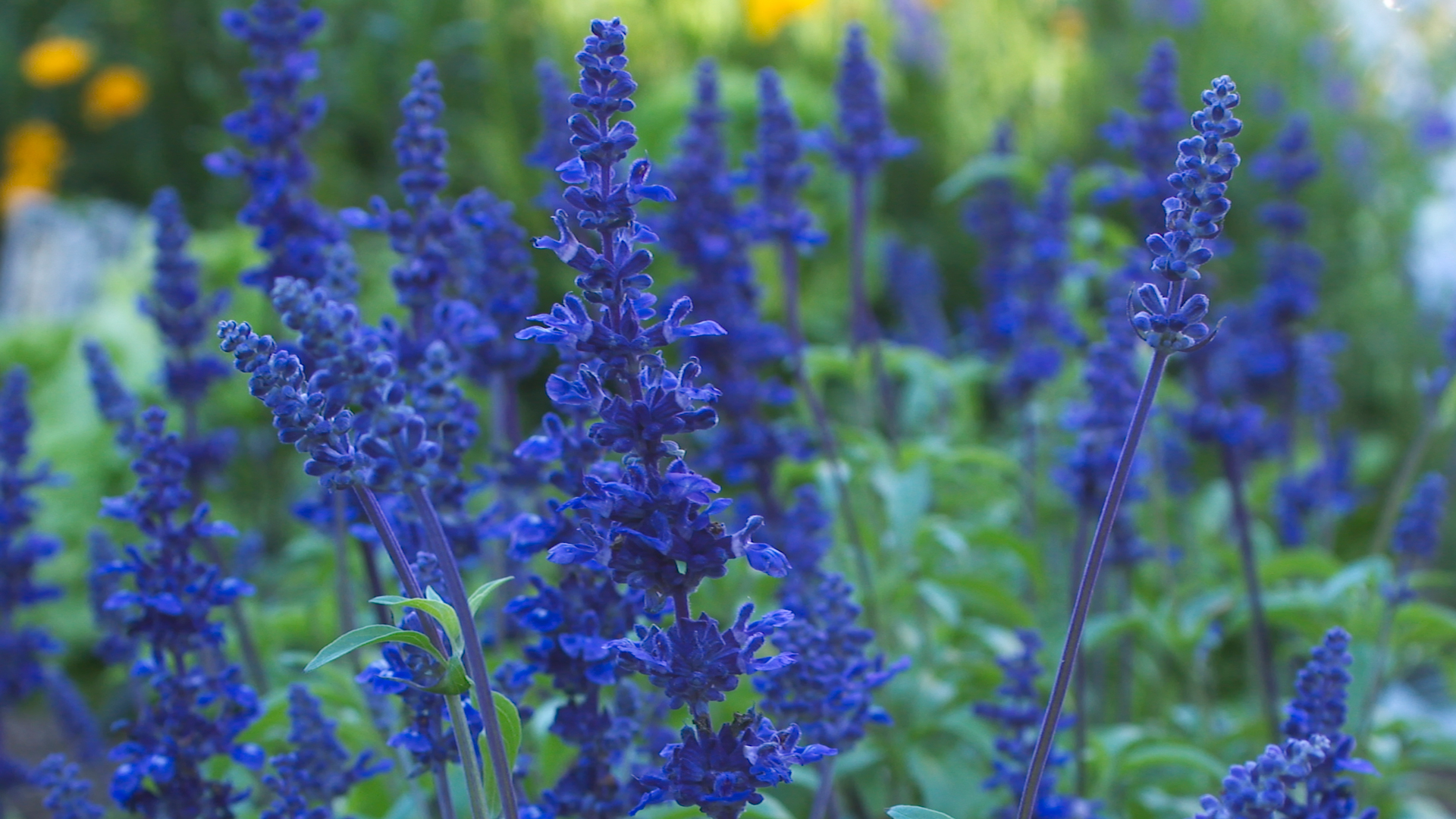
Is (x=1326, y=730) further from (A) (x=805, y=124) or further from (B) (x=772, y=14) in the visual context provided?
(B) (x=772, y=14)

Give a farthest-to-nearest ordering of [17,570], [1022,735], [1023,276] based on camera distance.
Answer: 1. [1023,276]
2. [17,570]
3. [1022,735]

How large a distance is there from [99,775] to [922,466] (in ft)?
9.71

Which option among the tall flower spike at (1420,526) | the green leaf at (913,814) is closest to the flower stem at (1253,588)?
the tall flower spike at (1420,526)

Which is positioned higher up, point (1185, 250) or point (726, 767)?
point (1185, 250)

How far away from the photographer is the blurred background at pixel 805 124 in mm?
6859

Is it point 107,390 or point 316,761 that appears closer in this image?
point 316,761

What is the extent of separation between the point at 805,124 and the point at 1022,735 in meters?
5.94

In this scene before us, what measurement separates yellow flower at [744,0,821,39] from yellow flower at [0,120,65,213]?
5907 mm

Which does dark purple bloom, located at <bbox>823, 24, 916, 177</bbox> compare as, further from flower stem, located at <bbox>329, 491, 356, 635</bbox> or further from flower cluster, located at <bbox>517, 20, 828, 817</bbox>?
flower cluster, located at <bbox>517, 20, 828, 817</bbox>

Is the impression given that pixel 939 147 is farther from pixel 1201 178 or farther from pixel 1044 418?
pixel 1201 178

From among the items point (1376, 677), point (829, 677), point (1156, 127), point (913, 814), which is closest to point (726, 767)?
point (913, 814)

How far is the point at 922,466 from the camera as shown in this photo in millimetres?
3562

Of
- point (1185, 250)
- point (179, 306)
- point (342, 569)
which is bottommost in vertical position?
point (1185, 250)

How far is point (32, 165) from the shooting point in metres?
10.3
